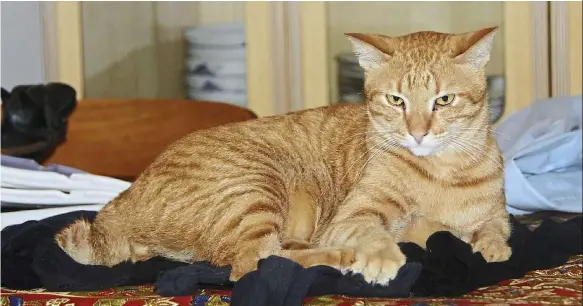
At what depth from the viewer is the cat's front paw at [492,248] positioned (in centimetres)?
156

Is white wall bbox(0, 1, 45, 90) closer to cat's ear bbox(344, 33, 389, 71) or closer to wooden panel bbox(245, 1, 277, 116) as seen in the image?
wooden panel bbox(245, 1, 277, 116)

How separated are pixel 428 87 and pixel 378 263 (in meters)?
0.40

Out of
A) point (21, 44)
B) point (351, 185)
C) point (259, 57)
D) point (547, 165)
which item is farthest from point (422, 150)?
point (21, 44)

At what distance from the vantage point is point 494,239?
162cm

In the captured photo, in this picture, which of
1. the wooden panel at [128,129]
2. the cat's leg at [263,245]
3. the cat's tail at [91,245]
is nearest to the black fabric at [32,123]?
the wooden panel at [128,129]

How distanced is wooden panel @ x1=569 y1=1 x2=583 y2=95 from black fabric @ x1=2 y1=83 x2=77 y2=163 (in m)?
2.10

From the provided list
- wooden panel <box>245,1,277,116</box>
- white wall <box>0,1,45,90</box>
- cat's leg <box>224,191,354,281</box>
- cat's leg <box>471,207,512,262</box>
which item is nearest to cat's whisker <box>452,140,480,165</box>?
cat's leg <box>471,207,512,262</box>

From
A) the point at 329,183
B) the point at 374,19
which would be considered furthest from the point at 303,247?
the point at 374,19

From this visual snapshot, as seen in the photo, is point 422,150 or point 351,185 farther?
point 351,185

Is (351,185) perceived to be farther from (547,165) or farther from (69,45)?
(69,45)

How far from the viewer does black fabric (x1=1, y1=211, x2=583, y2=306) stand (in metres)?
1.31

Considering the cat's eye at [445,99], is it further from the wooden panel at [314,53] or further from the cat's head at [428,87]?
the wooden panel at [314,53]

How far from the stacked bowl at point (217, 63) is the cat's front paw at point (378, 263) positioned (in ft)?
7.67

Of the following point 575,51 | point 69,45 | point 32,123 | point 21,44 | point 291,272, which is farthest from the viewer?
point 69,45
